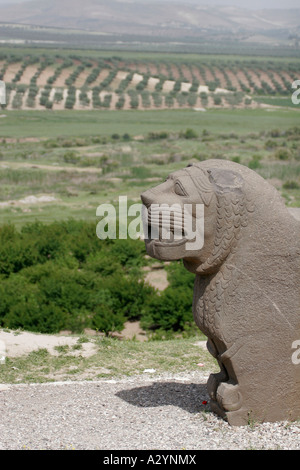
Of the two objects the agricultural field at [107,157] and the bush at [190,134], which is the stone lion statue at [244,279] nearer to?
the agricultural field at [107,157]

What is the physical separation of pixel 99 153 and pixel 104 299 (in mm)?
25727

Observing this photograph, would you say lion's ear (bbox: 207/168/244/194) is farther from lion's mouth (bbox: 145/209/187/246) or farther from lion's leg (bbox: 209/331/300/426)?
lion's leg (bbox: 209/331/300/426)

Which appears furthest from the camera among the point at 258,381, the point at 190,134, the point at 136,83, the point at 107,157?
the point at 136,83

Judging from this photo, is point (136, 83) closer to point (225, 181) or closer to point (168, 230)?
point (225, 181)

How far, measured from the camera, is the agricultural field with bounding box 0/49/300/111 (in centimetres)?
6188

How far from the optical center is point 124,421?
7.32 m

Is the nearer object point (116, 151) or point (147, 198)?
point (147, 198)

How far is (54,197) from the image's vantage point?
28938 millimetres

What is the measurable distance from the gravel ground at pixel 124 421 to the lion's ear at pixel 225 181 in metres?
2.40

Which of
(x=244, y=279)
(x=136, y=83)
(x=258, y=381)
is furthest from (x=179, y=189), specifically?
(x=136, y=83)

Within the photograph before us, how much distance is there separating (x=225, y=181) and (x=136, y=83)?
6865 centimetres

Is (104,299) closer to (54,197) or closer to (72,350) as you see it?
(72,350)

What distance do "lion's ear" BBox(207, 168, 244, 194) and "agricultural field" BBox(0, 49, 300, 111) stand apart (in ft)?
174

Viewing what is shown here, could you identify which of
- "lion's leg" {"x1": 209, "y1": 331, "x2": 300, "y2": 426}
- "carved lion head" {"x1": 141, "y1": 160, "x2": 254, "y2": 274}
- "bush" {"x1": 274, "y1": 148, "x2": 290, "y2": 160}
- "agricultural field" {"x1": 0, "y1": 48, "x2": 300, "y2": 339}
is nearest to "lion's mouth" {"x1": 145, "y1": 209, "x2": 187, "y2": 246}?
"carved lion head" {"x1": 141, "y1": 160, "x2": 254, "y2": 274}
